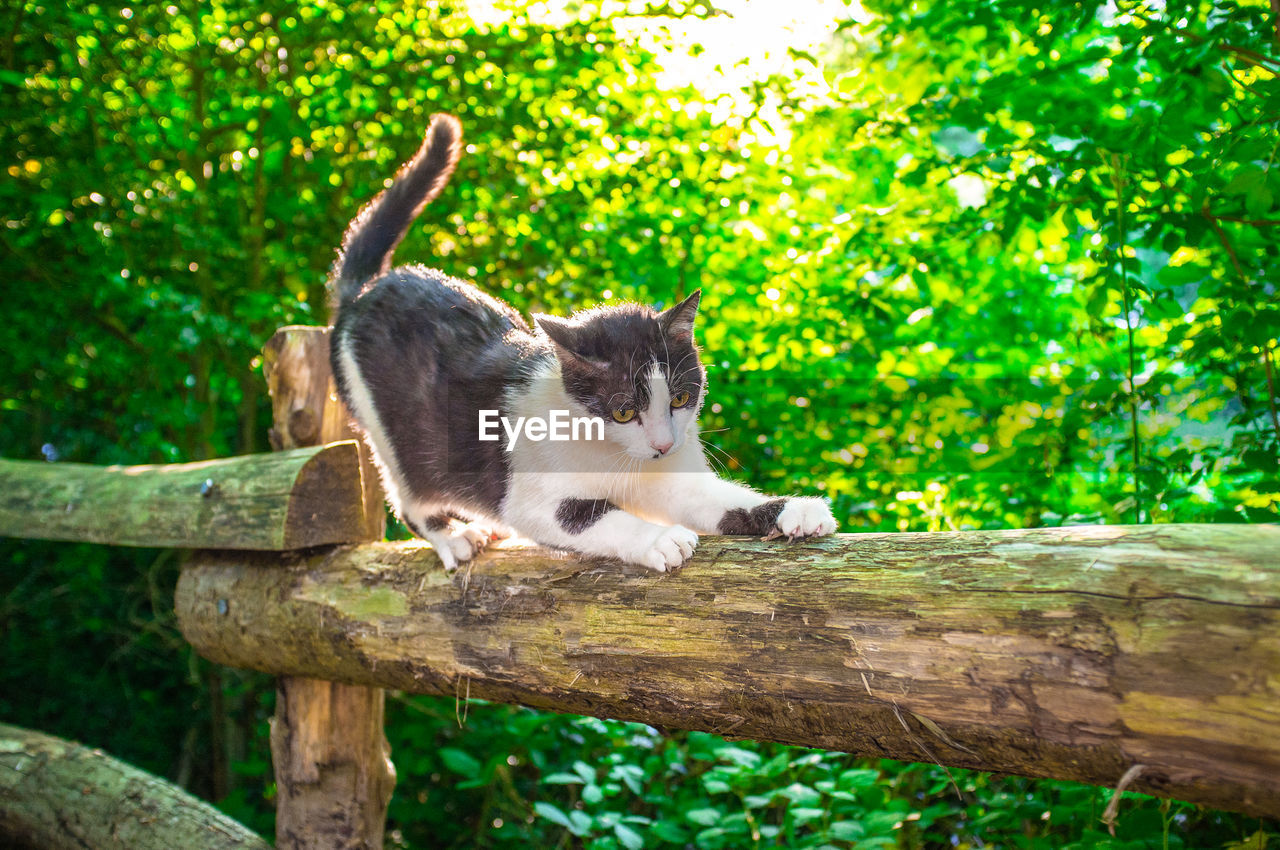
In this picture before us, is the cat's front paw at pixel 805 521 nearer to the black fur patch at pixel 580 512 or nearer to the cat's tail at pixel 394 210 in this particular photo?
the black fur patch at pixel 580 512

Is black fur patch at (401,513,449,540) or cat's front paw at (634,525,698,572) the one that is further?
black fur patch at (401,513,449,540)

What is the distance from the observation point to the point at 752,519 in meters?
1.51

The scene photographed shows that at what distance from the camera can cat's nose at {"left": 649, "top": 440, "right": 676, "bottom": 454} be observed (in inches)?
59.8

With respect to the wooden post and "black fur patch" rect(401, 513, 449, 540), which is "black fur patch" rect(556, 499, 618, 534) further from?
the wooden post

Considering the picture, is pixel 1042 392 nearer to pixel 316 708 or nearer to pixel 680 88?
pixel 680 88

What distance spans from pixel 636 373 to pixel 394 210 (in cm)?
106

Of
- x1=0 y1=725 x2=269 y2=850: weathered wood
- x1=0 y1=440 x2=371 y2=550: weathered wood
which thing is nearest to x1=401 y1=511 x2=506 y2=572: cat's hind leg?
x1=0 y1=440 x2=371 y2=550: weathered wood

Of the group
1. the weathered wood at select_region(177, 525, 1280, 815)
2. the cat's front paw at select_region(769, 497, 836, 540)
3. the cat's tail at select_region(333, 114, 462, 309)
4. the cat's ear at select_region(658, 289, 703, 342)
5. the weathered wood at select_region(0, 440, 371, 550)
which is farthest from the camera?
the cat's tail at select_region(333, 114, 462, 309)

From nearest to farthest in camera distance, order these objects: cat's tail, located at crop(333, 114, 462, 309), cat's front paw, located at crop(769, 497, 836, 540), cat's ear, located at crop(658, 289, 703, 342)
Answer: cat's front paw, located at crop(769, 497, 836, 540) < cat's ear, located at crop(658, 289, 703, 342) < cat's tail, located at crop(333, 114, 462, 309)

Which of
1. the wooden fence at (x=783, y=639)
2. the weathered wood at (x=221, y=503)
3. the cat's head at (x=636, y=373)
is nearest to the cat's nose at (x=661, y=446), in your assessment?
the cat's head at (x=636, y=373)

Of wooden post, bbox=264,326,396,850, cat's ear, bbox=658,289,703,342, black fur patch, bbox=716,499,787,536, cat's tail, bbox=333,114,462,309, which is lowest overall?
wooden post, bbox=264,326,396,850

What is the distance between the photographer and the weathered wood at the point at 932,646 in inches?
33.3

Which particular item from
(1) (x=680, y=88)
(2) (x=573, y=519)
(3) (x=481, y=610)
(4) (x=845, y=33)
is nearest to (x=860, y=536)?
(2) (x=573, y=519)

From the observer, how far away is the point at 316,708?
206 cm
